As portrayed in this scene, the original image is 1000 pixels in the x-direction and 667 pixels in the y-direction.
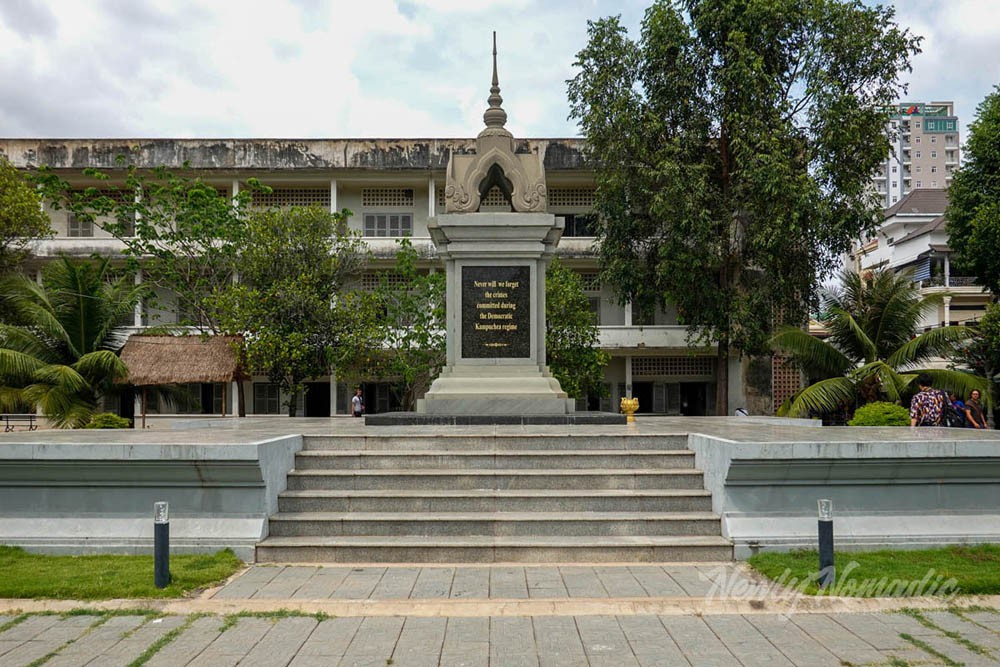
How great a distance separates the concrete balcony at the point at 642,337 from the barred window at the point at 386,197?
9.84 meters

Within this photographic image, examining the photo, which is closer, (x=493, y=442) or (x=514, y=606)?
(x=514, y=606)

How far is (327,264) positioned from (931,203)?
42108 mm

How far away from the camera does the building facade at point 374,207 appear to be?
105 feet

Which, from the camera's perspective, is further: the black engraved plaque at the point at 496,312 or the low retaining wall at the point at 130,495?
the black engraved plaque at the point at 496,312

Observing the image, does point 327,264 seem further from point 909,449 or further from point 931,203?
point 931,203

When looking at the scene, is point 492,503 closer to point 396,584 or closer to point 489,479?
point 489,479

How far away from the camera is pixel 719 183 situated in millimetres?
24625

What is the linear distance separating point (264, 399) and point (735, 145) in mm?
20984

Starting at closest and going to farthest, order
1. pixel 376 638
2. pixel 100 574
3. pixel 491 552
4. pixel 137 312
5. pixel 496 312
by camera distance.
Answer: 1. pixel 376 638
2. pixel 100 574
3. pixel 491 552
4. pixel 496 312
5. pixel 137 312

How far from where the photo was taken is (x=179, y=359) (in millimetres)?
23078

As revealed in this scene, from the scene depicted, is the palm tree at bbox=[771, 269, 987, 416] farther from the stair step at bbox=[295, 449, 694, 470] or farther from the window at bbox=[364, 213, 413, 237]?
the window at bbox=[364, 213, 413, 237]

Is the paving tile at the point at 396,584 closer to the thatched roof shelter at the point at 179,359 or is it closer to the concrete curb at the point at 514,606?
the concrete curb at the point at 514,606

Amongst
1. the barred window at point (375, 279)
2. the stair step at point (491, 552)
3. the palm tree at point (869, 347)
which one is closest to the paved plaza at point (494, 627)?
the stair step at point (491, 552)

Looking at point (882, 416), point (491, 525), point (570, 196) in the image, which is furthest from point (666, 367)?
point (491, 525)
